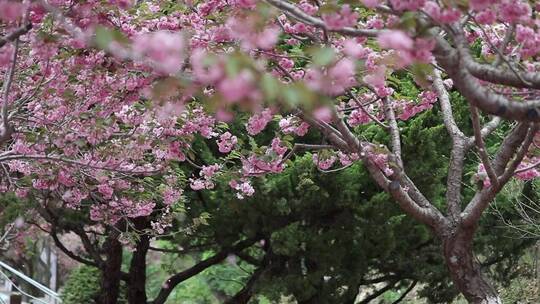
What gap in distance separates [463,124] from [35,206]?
438 cm

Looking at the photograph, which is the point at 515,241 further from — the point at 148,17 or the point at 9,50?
the point at 9,50

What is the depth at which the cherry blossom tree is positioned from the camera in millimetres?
2602

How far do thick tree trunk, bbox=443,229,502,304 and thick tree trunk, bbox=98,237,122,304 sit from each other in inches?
186

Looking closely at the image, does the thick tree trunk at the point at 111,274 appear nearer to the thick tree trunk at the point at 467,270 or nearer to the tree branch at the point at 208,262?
the tree branch at the point at 208,262

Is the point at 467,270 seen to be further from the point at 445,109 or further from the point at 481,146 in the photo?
the point at 445,109

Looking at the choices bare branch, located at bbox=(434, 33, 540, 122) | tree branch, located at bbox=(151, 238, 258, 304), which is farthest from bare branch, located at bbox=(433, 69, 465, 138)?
tree branch, located at bbox=(151, 238, 258, 304)

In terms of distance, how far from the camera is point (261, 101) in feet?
8.52

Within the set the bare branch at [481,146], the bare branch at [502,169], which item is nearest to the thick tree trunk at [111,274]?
the bare branch at [502,169]

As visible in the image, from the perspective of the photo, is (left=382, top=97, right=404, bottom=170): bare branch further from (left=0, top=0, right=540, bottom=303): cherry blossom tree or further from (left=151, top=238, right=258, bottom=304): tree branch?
(left=151, top=238, right=258, bottom=304): tree branch

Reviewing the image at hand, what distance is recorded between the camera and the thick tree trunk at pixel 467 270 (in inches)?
165

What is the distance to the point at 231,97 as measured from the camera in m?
1.61

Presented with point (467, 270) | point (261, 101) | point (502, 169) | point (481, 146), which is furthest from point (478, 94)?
point (467, 270)

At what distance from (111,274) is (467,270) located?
5024 mm

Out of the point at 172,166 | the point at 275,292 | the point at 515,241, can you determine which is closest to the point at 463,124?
the point at 515,241
